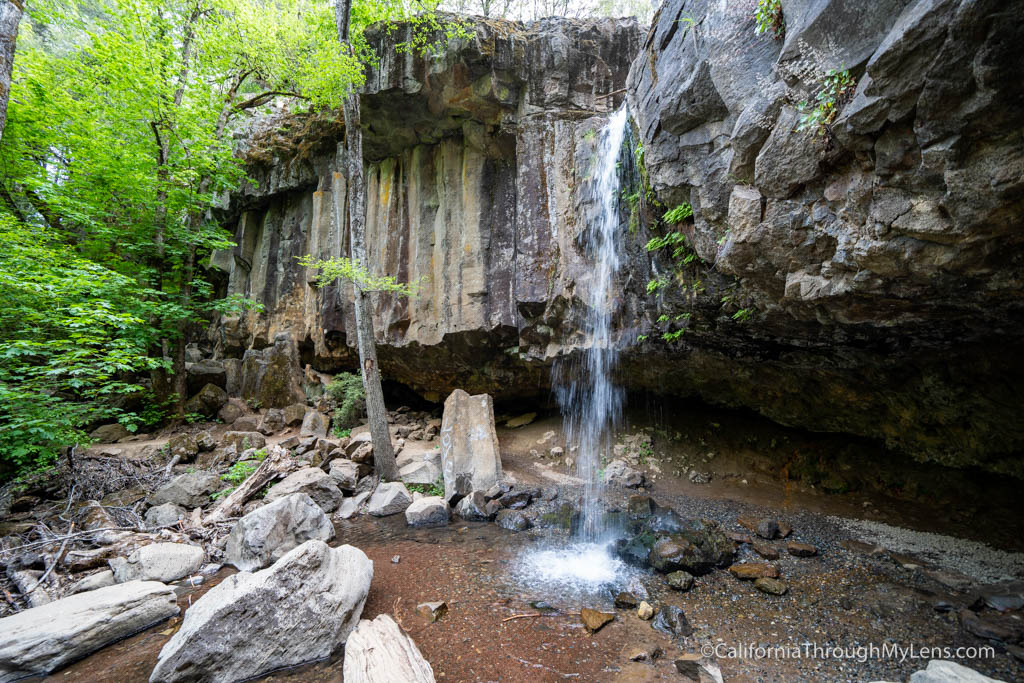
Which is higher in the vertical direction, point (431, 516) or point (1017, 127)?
point (1017, 127)

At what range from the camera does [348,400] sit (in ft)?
38.0

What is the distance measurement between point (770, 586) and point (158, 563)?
23.4 feet

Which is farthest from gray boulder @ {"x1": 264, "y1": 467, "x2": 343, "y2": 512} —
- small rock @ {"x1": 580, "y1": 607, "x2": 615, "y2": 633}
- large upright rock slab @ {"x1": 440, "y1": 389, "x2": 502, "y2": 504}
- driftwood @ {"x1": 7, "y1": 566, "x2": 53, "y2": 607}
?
small rock @ {"x1": 580, "y1": 607, "x2": 615, "y2": 633}

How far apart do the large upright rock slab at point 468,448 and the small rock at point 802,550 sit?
475 centimetres

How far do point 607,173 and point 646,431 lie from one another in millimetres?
5911

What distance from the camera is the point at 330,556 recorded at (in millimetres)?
3887

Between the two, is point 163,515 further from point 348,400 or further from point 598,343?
point 598,343

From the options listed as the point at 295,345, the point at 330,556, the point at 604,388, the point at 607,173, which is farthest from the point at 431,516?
the point at 295,345

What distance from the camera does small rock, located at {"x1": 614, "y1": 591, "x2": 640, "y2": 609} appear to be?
13.1 feet

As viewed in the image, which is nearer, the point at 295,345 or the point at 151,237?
the point at 151,237

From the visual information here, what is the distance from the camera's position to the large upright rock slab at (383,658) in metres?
2.85

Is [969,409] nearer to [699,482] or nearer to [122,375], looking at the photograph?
[699,482]

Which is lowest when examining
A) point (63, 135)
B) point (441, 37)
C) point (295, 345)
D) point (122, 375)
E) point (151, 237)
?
point (122, 375)

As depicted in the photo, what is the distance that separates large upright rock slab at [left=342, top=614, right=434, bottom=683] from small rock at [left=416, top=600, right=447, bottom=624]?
456 millimetres
